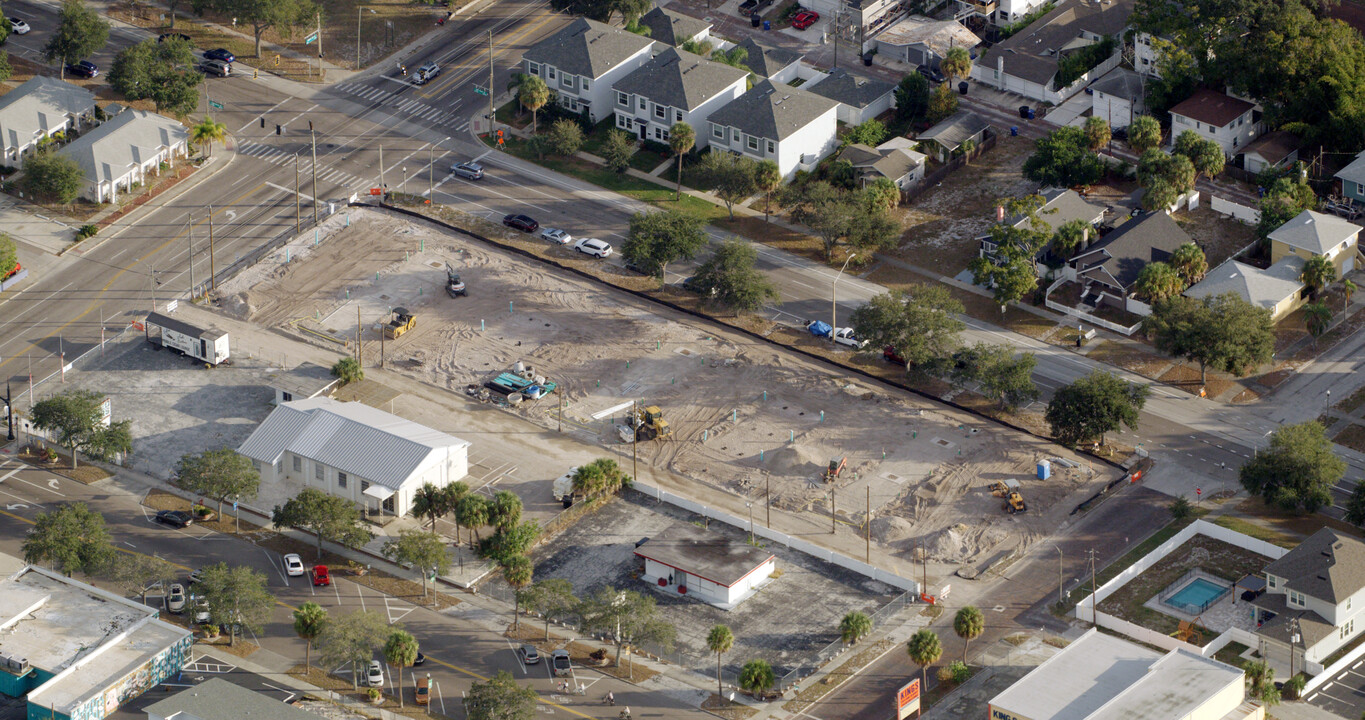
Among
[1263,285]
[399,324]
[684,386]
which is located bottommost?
[399,324]

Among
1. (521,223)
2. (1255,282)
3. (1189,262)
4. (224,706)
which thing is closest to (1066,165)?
(1189,262)

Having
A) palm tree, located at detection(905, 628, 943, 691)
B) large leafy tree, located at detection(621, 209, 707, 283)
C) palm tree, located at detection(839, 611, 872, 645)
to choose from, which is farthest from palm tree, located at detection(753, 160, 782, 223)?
palm tree, located at detection(905, 628, 943, 691)

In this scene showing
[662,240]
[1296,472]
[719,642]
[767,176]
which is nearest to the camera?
[719,642]

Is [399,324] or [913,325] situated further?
[399,324]

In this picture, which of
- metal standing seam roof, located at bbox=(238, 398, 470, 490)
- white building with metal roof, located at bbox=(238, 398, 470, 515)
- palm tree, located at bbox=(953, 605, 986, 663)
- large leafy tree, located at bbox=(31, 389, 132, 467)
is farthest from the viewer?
large leafy tree, located at bbox=(31, 389, 132, 467)

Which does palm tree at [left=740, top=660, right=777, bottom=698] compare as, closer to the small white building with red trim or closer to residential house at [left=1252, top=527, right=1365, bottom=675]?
the small white building with red trim

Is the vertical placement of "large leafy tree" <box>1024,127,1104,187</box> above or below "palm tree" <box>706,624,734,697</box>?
above

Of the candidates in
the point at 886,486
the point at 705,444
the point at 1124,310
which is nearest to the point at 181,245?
the point at 705,444

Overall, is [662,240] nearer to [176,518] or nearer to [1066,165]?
[1066,165]

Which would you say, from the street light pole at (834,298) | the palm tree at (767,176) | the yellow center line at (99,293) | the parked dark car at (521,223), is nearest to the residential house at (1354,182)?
the street light pole at (834,298)
